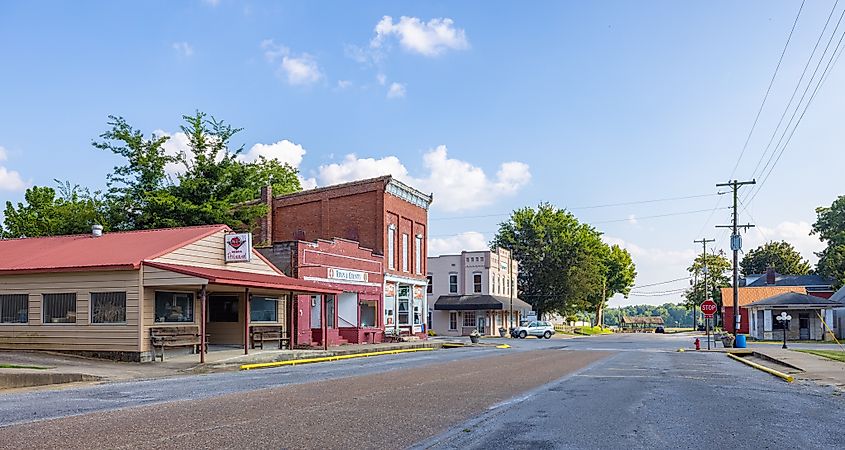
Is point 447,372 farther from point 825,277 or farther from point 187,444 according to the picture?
point 825,277

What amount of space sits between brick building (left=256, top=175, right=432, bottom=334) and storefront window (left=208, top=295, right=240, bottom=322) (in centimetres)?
1475

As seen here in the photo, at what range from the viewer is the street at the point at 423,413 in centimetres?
974

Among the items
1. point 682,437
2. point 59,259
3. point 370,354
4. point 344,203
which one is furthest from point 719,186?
point 682,437

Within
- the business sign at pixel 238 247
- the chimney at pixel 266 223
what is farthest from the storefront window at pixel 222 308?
the chimney at pixel 266 223

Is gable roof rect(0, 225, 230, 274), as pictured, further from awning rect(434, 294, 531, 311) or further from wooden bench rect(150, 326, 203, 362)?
awning rect(434, 294, 531, 311)

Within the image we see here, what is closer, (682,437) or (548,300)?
(682,437)

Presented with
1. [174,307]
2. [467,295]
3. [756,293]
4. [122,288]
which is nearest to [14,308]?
[122,288]

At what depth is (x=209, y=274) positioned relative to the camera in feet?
81.5

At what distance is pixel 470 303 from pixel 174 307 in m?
44.9

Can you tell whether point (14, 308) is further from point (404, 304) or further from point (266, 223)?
point (404, 304)

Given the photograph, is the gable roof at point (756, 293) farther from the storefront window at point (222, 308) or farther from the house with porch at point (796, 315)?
the storefront window at point (222, 308)

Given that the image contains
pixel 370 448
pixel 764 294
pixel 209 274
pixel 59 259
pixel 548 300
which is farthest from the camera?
pixel 548 300

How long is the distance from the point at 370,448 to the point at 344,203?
38886 mm

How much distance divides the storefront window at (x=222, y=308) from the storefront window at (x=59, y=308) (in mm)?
6765
